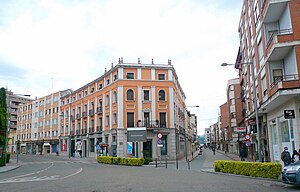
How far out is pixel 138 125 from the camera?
41.5 metres

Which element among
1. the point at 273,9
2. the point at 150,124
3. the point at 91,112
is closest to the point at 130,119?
the point at 150,124

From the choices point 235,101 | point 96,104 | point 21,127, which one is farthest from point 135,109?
point 21,127

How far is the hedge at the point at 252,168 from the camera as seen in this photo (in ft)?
48.7

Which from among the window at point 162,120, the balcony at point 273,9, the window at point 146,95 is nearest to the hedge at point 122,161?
the window at point 162,120

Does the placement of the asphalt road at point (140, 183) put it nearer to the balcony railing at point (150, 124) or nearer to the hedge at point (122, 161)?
the hedge at point (122, 161)

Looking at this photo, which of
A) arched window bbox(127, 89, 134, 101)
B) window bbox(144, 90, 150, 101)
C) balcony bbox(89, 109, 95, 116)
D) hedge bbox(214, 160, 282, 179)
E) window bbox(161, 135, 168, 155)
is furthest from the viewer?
balcony bbox(89, 109, 95, 116)

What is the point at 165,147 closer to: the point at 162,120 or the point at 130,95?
the point at 162,120

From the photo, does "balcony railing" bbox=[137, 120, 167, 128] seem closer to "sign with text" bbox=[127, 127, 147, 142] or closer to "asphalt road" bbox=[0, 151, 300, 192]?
"sign with text" bbox=[127, 127, 147, 142]

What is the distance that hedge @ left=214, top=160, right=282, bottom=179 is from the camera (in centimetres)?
1486

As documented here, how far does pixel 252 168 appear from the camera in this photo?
53.3 ft

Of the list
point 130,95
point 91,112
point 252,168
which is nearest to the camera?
point 252,168

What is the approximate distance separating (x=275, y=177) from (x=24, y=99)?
320 feet

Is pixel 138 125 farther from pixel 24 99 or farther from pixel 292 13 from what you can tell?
pixel 24 99

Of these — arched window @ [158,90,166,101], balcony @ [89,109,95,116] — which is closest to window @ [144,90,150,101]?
arched window @ [158,90,166,101]
